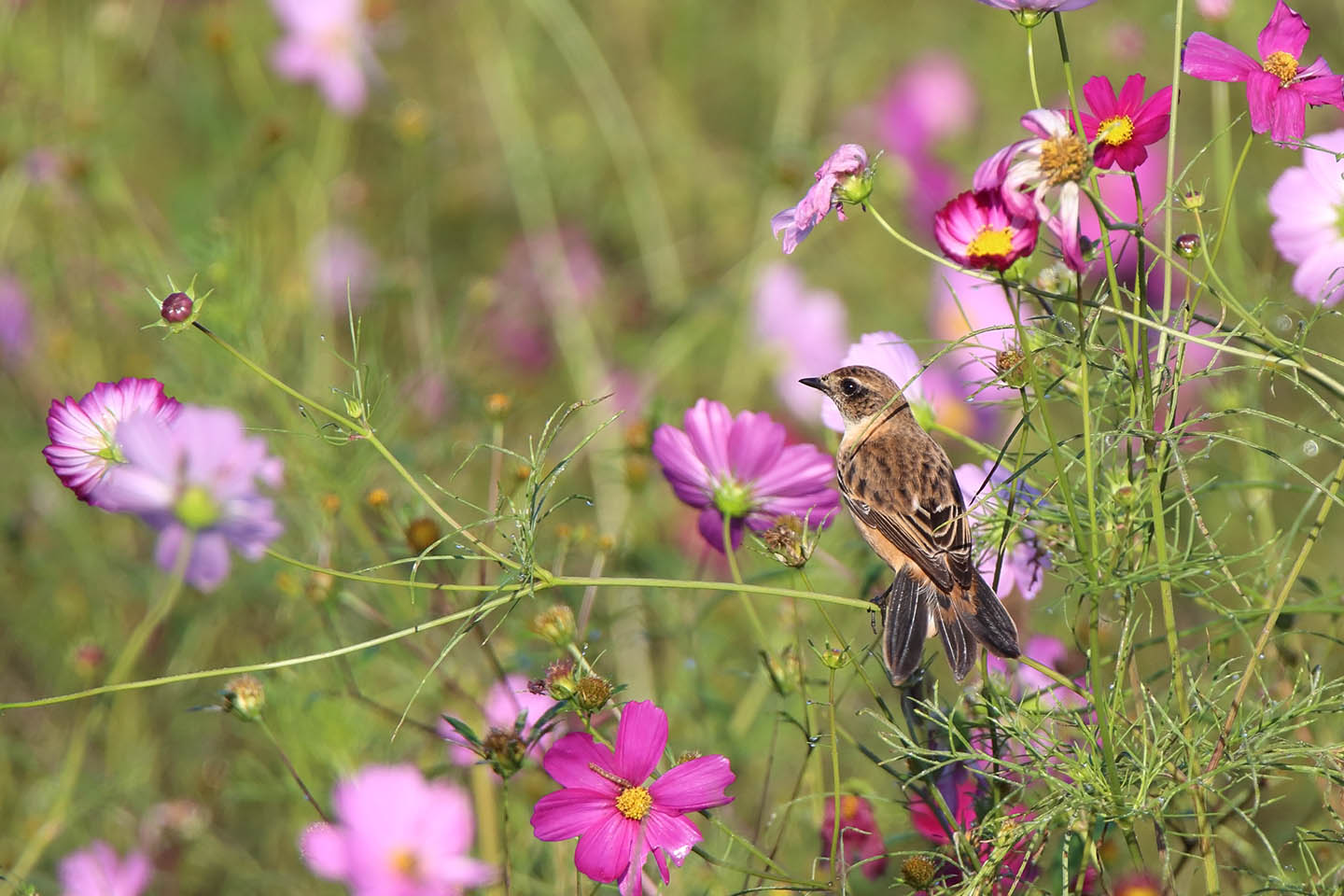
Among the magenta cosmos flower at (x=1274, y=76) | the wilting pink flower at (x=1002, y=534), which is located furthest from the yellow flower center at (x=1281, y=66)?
the wilting pink flower at (x=1002, y=534)

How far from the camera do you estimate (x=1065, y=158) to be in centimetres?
74

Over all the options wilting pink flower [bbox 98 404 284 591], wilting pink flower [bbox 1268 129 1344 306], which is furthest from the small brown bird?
wilting pink flower [bbox 98 404 284 591]

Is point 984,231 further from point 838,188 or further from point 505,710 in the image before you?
point 505,710

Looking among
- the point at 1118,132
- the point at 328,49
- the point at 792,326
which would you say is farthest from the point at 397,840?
the point at 328,49

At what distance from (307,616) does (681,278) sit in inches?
52.5

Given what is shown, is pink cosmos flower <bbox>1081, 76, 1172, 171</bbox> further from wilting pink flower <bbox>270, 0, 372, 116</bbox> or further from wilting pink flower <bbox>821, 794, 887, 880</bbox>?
wilting pink flower <bbox>270, 0, 372, 116</bbox>

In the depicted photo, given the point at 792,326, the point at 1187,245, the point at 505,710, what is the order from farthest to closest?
the point at 792,326 < the point at 505,710 < the point at 1187,245

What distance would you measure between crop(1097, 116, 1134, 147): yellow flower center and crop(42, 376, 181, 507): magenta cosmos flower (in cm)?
69

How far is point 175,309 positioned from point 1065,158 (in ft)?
1.97

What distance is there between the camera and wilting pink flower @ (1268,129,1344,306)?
39.6 inches

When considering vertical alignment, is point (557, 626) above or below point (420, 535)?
below

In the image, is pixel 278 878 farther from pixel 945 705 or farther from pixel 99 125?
pixel 99 125

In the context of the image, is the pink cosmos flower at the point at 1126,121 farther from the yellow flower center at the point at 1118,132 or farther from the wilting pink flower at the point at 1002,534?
the wilting pink flower at the point at 1002,534

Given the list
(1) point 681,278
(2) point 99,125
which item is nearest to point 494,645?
(2) point 99,125
